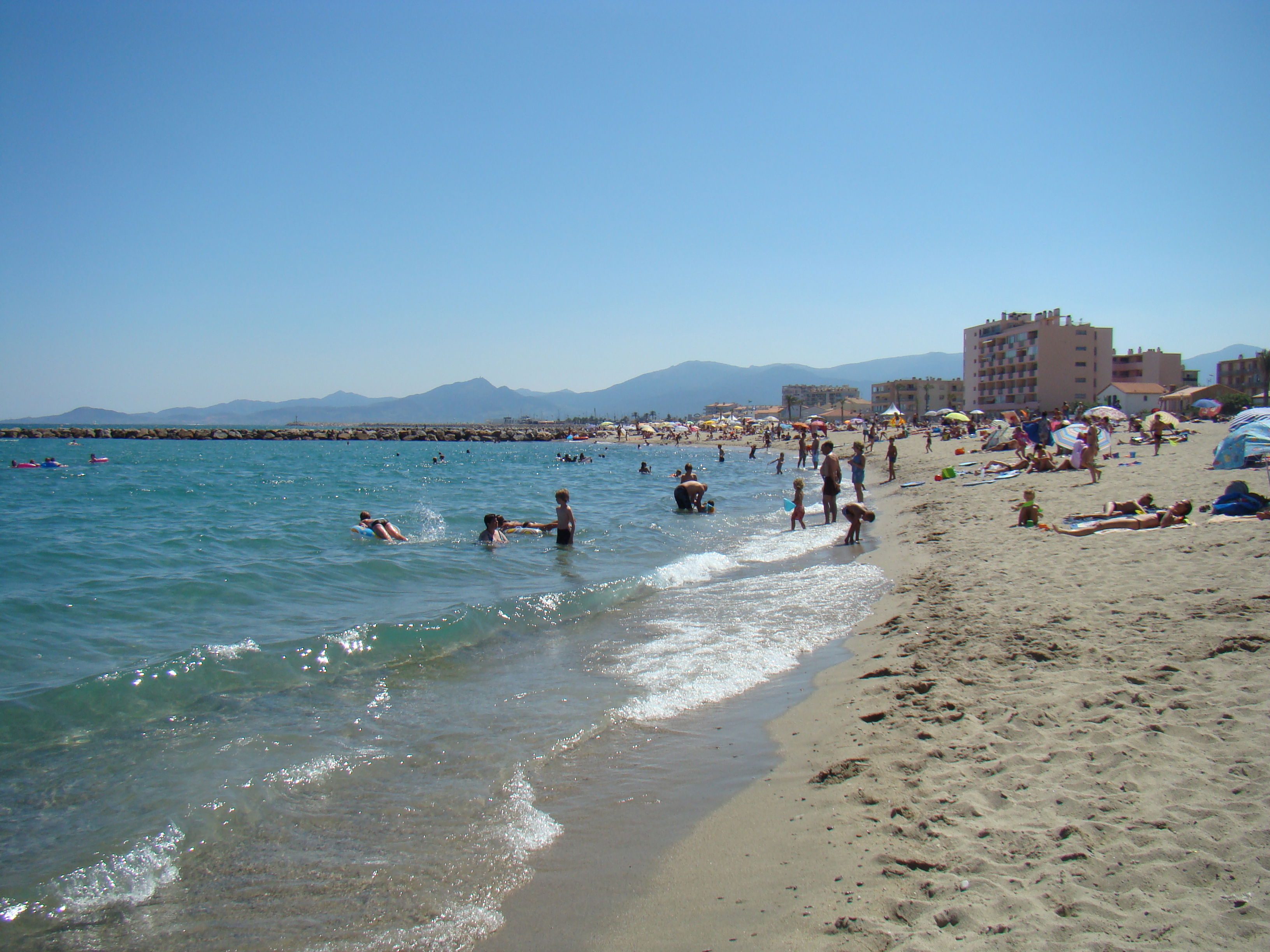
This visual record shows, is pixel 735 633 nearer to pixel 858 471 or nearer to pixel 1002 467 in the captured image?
pixel 858 471

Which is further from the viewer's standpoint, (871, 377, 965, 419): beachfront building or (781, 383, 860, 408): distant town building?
(781, 383, 860, 408): distant town building

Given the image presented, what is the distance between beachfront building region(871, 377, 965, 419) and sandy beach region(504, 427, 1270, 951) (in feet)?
319

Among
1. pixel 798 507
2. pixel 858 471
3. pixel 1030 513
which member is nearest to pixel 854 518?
pixel 798 507

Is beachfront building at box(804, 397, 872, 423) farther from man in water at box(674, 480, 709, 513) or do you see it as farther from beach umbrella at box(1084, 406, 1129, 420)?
man in water at box(674, 480, 709, 513)

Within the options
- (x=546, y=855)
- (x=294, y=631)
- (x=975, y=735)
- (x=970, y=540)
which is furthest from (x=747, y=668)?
(x=970, y=540)

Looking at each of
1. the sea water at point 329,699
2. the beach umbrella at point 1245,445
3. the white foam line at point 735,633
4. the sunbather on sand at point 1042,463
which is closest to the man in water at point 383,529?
the sea water at point 329,699

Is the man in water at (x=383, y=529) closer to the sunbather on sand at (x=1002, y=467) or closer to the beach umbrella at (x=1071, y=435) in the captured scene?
the sunbather on sand at (x=1002, y=467)

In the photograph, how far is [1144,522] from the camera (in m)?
9.77

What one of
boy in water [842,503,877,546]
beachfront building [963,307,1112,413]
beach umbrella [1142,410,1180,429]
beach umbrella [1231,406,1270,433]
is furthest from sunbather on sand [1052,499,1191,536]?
beachfront building [963,307,1112,413]

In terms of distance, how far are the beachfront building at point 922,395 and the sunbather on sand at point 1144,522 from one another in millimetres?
91799

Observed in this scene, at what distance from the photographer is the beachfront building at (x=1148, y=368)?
7625 centimetres

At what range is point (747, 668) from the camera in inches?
253

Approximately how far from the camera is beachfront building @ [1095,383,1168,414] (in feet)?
204

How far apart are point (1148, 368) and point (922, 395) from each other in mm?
29541
